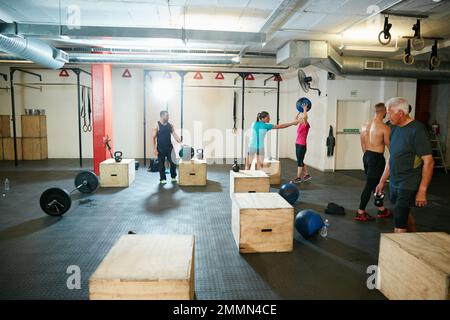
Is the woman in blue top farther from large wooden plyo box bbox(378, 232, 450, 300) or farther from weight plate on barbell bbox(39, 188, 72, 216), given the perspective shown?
large wooden plyo box bbox(378, 232, 450, 300)

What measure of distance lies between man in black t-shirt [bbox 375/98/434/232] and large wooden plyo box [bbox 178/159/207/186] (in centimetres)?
395

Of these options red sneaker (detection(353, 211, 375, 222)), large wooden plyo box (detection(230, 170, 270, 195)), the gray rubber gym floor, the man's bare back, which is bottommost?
the gray rubber gym floor

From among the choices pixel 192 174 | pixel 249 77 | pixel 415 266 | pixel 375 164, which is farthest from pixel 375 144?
pixel 249 77

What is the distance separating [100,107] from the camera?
7176 millimetres

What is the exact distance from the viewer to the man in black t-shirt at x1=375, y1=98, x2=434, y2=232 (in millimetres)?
2568

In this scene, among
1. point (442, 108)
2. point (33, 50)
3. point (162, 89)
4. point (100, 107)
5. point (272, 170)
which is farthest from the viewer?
point (162, 89)

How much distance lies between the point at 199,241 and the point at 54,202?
6.84 feet

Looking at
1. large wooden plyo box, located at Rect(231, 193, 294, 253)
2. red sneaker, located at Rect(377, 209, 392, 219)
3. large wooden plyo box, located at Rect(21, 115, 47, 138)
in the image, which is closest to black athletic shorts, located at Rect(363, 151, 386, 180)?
red sneaker, located at Rect(377, 209, 392, 219)

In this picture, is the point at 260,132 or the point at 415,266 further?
the point at 260,132

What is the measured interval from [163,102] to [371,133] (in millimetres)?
6935

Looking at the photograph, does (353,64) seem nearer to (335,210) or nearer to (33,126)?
(335,210)

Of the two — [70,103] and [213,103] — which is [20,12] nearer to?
[70,103]

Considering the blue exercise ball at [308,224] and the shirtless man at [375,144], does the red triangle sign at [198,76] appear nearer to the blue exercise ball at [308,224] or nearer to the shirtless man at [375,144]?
the shirtless man at [375,144]
